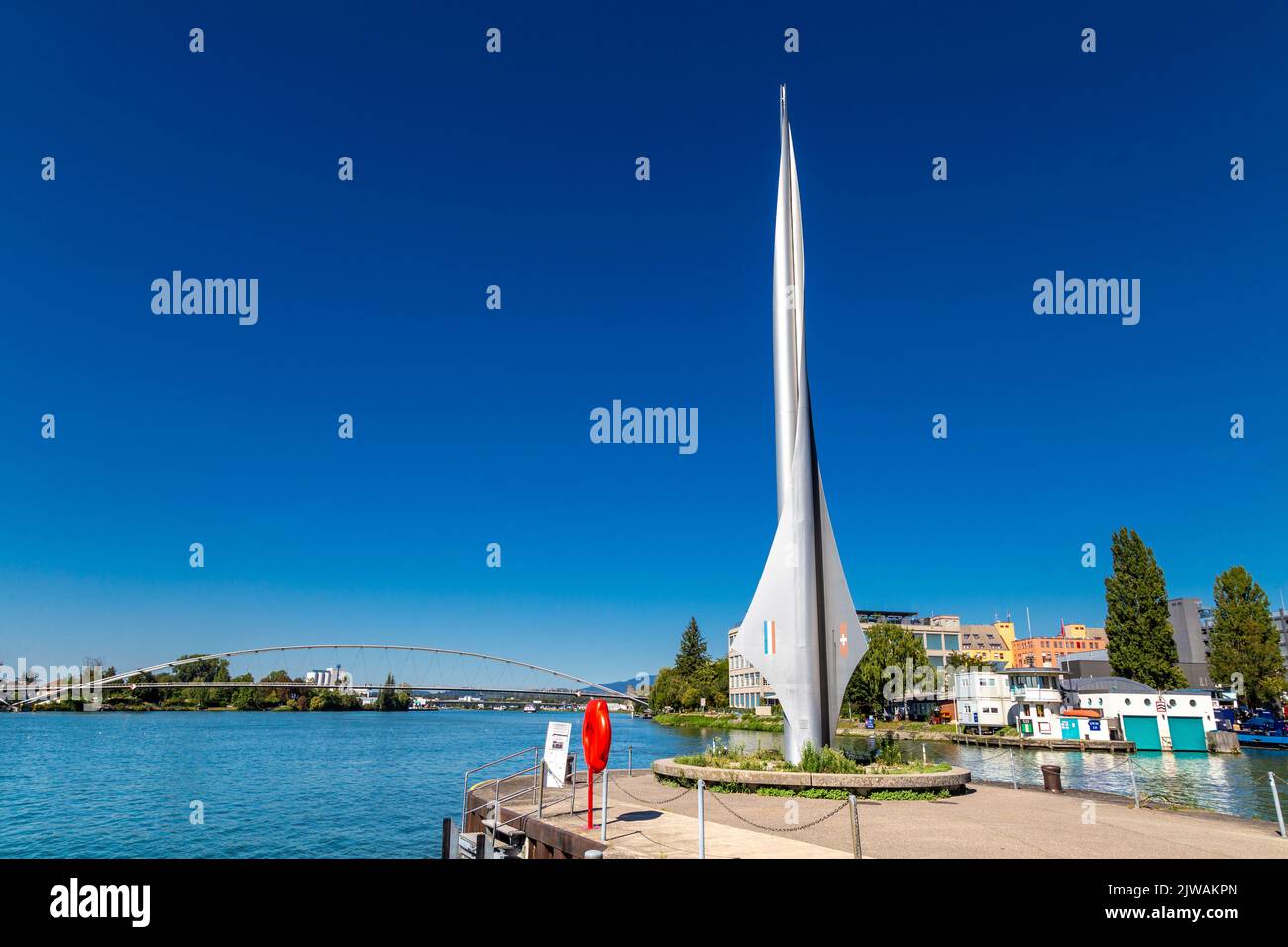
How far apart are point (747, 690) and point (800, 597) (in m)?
113

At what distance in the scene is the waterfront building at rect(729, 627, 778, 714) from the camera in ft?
407

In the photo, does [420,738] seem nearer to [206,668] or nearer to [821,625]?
[821,625]

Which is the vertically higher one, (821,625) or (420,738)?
(821,625)

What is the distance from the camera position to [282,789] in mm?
42656

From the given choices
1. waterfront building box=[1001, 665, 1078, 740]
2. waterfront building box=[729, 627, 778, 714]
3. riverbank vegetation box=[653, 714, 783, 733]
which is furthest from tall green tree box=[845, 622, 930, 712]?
waterfront building box=[729, 627, 778, 714]

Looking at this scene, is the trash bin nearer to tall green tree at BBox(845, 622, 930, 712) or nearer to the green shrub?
the green shrub

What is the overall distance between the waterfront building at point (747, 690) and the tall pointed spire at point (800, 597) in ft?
321

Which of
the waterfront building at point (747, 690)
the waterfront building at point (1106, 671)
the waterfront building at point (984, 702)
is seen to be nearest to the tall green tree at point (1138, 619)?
the waterfront building at point (984, 702)

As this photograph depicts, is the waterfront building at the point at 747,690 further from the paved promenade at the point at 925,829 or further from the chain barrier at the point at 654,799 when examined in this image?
the paved promenade at the point at 925,829

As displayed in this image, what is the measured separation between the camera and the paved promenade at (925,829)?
43.0 ft

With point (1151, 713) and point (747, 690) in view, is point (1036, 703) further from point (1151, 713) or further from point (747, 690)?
point (747, 690)

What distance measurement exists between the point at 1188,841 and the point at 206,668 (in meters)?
210
